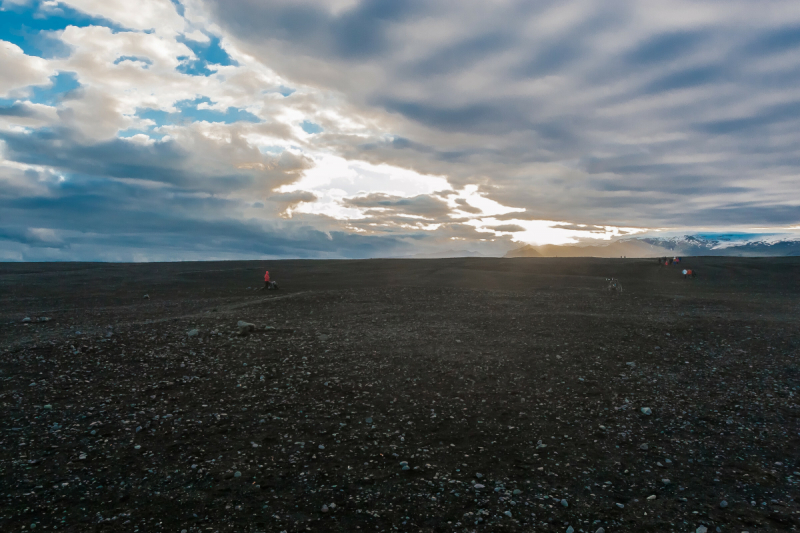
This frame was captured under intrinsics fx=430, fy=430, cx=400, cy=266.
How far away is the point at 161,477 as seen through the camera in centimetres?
787

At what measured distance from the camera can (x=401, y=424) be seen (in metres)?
10.3

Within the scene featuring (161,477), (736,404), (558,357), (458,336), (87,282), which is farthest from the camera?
(87,282)

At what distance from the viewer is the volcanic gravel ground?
22.8 feet

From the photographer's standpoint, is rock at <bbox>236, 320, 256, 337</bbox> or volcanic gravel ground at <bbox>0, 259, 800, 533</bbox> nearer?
volcanic gravel ground at <bbox>0, 259, 800, 533</bbox>

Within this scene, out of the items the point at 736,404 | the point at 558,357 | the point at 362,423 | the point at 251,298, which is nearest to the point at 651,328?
the point at 558,357

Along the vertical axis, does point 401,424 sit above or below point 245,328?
below

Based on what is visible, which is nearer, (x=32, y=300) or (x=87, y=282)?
(x=32, y=300)

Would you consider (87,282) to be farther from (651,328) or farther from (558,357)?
(651,328)

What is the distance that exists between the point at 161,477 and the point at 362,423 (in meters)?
4.25

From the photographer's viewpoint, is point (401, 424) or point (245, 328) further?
point (245, 328)

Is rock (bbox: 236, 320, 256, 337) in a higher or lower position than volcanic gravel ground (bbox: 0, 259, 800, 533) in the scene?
higher

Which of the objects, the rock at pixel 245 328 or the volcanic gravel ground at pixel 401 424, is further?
the rock at pixel 245 328

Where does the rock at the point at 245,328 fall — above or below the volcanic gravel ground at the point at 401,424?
above

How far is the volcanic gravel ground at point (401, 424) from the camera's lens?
273 inches
